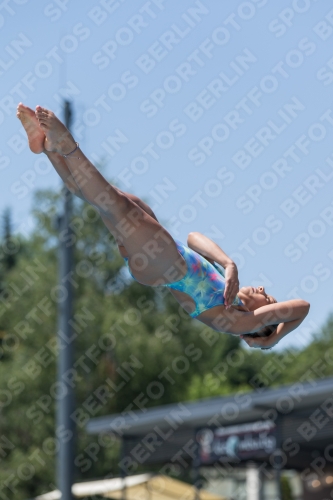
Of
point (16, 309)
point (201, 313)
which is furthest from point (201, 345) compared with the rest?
point (201, 313)

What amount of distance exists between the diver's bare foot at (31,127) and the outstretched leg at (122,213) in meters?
0.04

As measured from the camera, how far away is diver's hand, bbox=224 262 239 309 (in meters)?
5.70

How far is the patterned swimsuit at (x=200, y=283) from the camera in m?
6.02

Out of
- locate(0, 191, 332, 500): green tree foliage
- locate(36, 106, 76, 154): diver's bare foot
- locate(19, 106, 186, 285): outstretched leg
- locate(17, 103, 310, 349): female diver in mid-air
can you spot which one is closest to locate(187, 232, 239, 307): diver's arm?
locate(17, 103, 310, 349): female diver in mid-air

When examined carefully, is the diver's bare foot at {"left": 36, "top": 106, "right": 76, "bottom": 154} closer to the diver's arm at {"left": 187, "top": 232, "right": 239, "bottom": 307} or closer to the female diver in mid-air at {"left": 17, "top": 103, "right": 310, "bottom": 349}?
→ the female diver in mid-air at {"left": 17, "top": 103, "right": 310, "bottom": 349}

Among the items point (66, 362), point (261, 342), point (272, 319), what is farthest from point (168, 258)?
point (66, 362)

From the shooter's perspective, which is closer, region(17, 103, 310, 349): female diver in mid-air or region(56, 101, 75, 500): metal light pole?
region(17, 103, 310, 349): female diver in mid-air

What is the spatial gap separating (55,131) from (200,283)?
1567 millimetres

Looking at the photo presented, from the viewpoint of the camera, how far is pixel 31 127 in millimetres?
5410

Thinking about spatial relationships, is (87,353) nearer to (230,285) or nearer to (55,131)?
(230,285)

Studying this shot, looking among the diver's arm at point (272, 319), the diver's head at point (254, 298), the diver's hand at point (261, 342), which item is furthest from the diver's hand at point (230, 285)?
the diver's head at point (254, 298)

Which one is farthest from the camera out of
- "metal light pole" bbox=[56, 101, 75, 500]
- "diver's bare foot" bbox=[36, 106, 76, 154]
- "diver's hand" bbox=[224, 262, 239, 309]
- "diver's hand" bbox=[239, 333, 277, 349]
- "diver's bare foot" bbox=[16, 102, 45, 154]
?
"metal light pole" bbox=[56, 101, 75, 500]

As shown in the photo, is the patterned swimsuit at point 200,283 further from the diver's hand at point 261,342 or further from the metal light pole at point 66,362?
the metal light pole at point 66,362

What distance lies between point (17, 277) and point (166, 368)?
6186 millimetres
